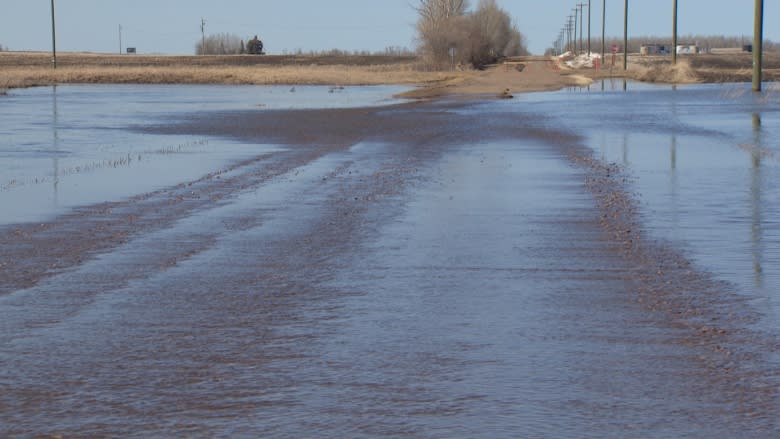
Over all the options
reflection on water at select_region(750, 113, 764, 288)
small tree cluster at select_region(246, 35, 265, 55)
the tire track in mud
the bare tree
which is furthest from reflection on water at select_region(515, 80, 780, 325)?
small tree cluster at select_region(246, 35, 265, 55)

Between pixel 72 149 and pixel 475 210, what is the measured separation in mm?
12836

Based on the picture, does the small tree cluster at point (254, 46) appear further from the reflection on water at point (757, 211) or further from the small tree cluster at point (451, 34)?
the reflection on water at point (757, 211)

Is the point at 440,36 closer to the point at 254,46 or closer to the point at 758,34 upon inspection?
the point at 758,34

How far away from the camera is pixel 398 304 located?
8.53 metres

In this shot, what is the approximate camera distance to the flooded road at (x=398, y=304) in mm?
5930

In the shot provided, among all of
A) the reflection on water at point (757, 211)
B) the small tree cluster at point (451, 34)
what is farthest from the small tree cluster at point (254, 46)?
the reflection on water at point (757, 211)

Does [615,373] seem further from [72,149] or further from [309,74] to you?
[309,74]

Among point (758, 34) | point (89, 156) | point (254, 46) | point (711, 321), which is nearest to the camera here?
point (711, 321)

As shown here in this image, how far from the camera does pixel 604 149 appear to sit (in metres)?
22.4

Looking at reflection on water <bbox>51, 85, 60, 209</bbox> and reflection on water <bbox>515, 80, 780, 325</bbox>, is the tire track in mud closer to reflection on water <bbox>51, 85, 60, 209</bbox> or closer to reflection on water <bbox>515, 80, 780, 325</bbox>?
reflection on water <bbox>515, 80, 780, 325</bbox>

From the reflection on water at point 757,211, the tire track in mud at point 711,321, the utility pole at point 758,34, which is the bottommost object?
the tire track in mud at point 711,321

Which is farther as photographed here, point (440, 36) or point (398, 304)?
point (440, 36)

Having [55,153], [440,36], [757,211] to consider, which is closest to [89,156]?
[55,153]

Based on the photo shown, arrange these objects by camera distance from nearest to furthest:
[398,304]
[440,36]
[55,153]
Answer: [398,304], [55,153], [440,36]
